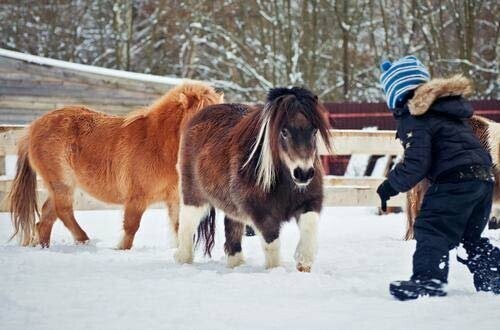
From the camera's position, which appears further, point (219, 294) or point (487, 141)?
point (487, 141)

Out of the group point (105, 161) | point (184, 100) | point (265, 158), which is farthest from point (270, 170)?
point (105, 161)

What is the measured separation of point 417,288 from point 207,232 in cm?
247

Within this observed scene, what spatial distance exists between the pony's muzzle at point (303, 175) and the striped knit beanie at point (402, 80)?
65 centimetres

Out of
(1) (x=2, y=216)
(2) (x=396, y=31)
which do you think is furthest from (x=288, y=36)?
(1) (x=2, y=216)

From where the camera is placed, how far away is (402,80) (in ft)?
13.8

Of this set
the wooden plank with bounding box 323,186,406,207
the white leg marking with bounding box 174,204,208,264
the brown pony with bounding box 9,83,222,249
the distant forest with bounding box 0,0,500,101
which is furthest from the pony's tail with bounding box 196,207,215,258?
the distant forest with bounding box 0,0,500,101

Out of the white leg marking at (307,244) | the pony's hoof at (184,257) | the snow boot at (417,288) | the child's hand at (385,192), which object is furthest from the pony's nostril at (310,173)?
the pony's hoof at (184,257)

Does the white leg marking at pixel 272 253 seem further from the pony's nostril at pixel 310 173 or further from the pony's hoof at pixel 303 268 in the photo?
the pony's nostril at pixel 310 173

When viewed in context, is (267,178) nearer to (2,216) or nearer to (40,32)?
(2,216)

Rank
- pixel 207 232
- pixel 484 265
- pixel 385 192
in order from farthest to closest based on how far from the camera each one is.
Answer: pixel 207 232
pixel 385 192
pixel 484 265

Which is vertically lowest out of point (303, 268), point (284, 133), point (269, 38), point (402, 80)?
point (303, 268)

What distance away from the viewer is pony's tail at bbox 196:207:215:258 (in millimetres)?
5957

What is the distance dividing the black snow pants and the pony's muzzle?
794 millimetres

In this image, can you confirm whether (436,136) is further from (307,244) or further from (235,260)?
(235,260)
